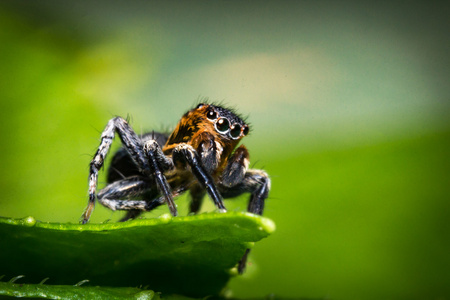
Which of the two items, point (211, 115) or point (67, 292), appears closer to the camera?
→ point (67, 292)

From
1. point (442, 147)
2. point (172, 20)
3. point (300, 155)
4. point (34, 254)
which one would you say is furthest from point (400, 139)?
point (34, 254)

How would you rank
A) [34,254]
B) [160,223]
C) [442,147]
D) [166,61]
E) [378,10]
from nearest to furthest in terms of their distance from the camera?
[160,223] < [34,254] < [442,147] < [166,61] < [378,10]

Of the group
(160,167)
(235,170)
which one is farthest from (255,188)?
(160,167)

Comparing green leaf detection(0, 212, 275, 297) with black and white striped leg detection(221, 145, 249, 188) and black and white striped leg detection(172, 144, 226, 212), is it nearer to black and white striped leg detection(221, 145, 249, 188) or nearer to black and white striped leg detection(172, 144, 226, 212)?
black and white striped leg detection(172, 144, 226, 212)

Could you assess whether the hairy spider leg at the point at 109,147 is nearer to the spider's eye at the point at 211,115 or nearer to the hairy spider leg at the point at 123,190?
the hairy spider leg at the point at 123,190

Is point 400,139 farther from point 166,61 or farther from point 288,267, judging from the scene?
point 166,61

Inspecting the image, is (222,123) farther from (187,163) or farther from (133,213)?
(133,213)

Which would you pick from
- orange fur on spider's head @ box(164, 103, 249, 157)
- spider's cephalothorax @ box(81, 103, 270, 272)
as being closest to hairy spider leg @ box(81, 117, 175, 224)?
spider's cephalothorax @ box(81, 103, 270, 272)

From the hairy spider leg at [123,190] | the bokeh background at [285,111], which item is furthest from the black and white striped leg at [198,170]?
the bokeh background at [285,111]
